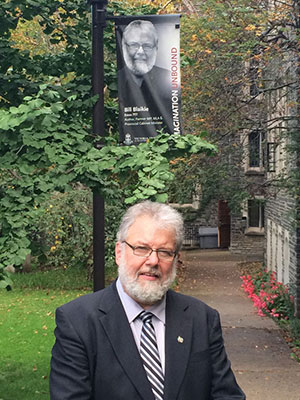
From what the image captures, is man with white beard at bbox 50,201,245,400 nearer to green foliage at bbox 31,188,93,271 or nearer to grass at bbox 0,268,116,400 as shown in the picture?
grass at bbox 0,268,116,400

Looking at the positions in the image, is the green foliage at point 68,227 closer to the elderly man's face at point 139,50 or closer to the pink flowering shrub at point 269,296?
the pink flowering shrub at point 269,296

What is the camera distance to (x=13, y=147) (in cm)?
598

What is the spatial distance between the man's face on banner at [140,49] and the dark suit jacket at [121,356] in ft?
14.4

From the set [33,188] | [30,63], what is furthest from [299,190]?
[33,188]

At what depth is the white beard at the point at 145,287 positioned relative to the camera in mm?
3111

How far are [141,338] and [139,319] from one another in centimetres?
10

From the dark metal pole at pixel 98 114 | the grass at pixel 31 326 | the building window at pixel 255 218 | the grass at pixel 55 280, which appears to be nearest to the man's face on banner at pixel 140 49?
the dark metal pole at pixel 98 114

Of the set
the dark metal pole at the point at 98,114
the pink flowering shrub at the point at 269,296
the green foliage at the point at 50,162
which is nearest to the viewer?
the green foliage at the point at 50,162

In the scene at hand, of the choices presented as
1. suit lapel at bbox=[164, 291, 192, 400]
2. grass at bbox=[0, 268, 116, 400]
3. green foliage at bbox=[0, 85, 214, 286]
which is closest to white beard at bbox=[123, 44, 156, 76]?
green foliage at bbox=[0, 85, 214, 286]

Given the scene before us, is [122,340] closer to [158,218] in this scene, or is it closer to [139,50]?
[158,218]

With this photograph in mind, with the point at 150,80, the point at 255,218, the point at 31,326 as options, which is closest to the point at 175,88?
the point at 150,80

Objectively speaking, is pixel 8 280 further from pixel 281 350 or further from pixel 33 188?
pixel 281 350

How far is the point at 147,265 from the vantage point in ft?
10.2

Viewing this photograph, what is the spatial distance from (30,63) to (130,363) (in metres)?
5.68
